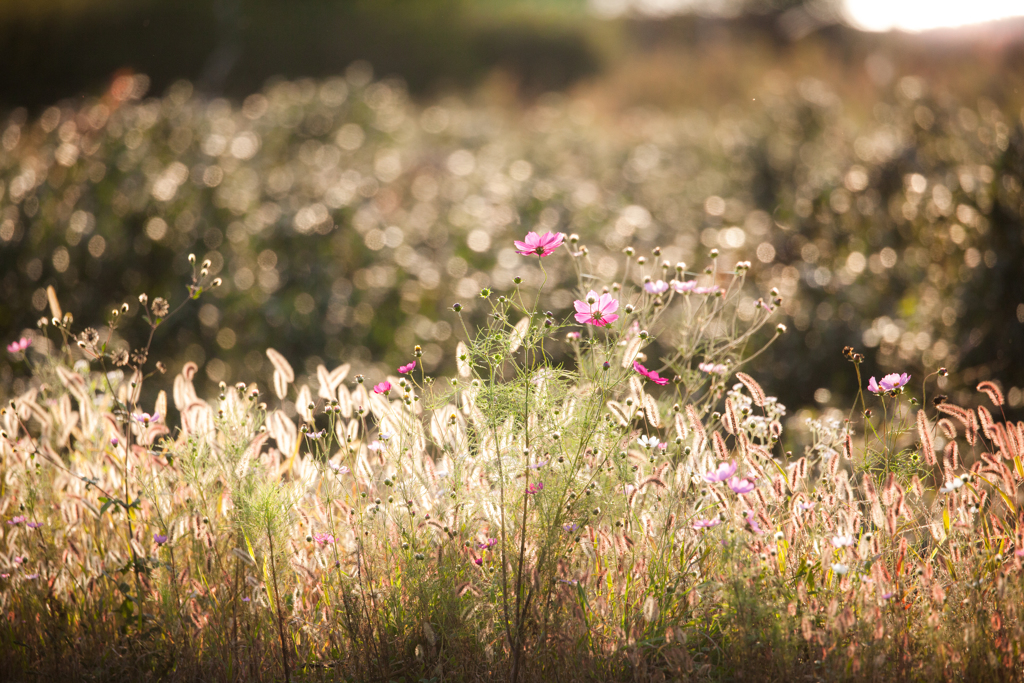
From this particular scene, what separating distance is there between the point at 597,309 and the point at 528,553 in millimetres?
687

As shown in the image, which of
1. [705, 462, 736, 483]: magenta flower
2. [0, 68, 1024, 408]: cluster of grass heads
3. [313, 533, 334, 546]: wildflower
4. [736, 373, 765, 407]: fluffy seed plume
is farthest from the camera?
[0, 68, 1024, 408]: cluster of grass heads

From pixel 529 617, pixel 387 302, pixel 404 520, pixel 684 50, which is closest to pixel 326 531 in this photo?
pixel 404 520

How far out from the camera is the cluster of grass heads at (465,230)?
13.8 ft

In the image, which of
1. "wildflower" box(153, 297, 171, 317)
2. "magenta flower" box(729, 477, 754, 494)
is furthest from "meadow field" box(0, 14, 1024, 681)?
"wildflower" box(153, 297, 171, 317)

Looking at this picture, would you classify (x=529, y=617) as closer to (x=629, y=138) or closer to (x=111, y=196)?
(x=111, y=196)

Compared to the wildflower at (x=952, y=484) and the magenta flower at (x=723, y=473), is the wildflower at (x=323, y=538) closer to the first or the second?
the magenta flower at (x=723, y=473)

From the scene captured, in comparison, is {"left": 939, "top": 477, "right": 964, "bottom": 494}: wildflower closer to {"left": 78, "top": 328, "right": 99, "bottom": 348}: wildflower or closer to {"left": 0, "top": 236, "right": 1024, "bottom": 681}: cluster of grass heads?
{"left": 0, "top": 236, "right": 1024, "bottom": 681}: cluster of grass heads

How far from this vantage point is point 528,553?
204 cm

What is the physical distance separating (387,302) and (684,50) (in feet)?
54.1

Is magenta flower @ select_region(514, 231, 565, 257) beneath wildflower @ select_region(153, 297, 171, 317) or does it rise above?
beneath

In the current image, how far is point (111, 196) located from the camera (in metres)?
5.16

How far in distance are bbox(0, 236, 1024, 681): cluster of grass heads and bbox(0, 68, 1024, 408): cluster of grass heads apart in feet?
6.78

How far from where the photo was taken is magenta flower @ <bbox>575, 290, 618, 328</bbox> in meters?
1.84

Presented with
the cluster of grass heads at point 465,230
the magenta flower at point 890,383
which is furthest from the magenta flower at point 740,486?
the cluster of grass heads at point 465,230
